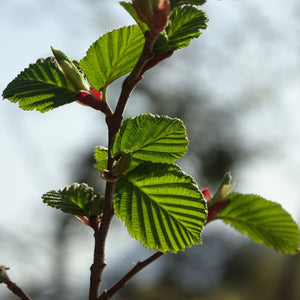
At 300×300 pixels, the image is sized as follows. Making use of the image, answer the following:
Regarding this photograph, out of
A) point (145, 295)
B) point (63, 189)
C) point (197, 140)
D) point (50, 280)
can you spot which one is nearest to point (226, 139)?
point (197, 140)

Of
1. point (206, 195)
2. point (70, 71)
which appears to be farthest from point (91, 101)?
point (206, 195)

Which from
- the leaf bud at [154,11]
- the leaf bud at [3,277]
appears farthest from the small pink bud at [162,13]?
the leaf bud at [3,277]

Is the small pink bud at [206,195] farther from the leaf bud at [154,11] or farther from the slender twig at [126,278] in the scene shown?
the leaf bud at [154,11]

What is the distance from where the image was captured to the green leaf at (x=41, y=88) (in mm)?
455

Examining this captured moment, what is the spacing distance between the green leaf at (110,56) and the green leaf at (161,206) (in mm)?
92

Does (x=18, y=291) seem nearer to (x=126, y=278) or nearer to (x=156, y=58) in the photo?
(x=126, y=278)

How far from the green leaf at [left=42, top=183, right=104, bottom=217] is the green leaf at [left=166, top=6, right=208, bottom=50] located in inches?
5.5

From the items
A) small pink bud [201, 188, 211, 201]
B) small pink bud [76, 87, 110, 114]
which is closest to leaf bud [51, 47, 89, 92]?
small pink bud [76, 87, 110, 114]

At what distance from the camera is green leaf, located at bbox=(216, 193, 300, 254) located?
19.2 inches

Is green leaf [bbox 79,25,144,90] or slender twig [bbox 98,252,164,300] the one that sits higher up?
green leaf [bbox 79,25,144,90]

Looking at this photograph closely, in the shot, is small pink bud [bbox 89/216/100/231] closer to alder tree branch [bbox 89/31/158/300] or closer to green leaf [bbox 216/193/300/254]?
alder tree branch [bbox 89/31/158/300]

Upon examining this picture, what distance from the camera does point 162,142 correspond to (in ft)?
1.44

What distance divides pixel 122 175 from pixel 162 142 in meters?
0.04

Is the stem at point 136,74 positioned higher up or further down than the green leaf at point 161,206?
higher up
